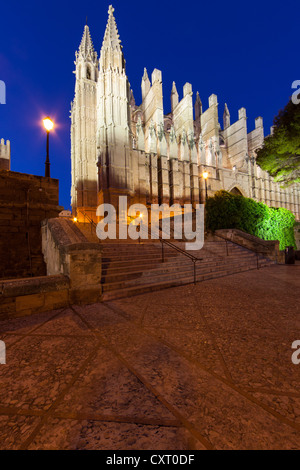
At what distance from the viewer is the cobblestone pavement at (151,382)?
1269mm

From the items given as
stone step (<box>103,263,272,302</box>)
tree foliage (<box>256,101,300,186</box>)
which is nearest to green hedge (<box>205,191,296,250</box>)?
tree foliage (<box>256,101,300,186</box>)

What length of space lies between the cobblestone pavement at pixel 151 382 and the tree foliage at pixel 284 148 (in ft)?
45.6

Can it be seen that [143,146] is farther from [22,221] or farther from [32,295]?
[32,295]

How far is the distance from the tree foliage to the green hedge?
297 cm

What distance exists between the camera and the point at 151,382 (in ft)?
5.84

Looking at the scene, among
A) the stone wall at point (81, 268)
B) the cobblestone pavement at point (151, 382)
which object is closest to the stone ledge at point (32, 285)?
the stone wall at point (81, 268)

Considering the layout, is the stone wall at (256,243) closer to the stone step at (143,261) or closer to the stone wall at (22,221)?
the stone step at (143,261)

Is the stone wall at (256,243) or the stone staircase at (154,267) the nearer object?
the stone staircase at (154,267)

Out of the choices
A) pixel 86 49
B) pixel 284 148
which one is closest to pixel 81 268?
pixel 284 148

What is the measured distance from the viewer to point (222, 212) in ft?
45.6

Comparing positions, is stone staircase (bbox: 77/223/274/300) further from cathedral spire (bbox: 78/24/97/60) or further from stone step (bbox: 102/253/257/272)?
cathedral spire (bbox: 78/24/97/60)

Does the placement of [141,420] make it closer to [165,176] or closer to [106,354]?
[106,354]

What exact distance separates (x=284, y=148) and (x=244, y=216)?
5.25m
